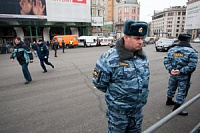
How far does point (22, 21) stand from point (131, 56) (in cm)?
2905

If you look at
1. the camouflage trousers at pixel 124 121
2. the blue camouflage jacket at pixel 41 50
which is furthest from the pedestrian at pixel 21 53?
the camouflage trousers at pixel 124 121

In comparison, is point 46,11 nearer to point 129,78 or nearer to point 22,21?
point 22,21

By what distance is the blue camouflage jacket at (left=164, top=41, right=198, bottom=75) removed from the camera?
2.96m

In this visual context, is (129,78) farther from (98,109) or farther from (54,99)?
(54,99)

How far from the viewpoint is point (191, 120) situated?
3.00 m

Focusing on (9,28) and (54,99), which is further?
(9,28)

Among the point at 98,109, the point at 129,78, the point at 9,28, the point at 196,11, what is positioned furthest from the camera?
the point at 196,11

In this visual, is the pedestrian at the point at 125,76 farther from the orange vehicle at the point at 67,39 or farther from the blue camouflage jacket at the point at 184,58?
the orange vehicle at the point at 67,39

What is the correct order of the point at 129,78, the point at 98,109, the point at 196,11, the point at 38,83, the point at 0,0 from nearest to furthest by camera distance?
the point at 129,78
the point at 98,109
the point at 38,83
the point at 0,0
the point at 196,11

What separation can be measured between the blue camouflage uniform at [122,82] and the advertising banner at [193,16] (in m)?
60.3

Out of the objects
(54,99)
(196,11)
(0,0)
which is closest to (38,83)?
(54,99)

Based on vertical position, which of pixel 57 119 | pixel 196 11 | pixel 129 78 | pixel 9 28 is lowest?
pixel 57 119

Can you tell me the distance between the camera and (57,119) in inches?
123

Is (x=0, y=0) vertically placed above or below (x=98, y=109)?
above
